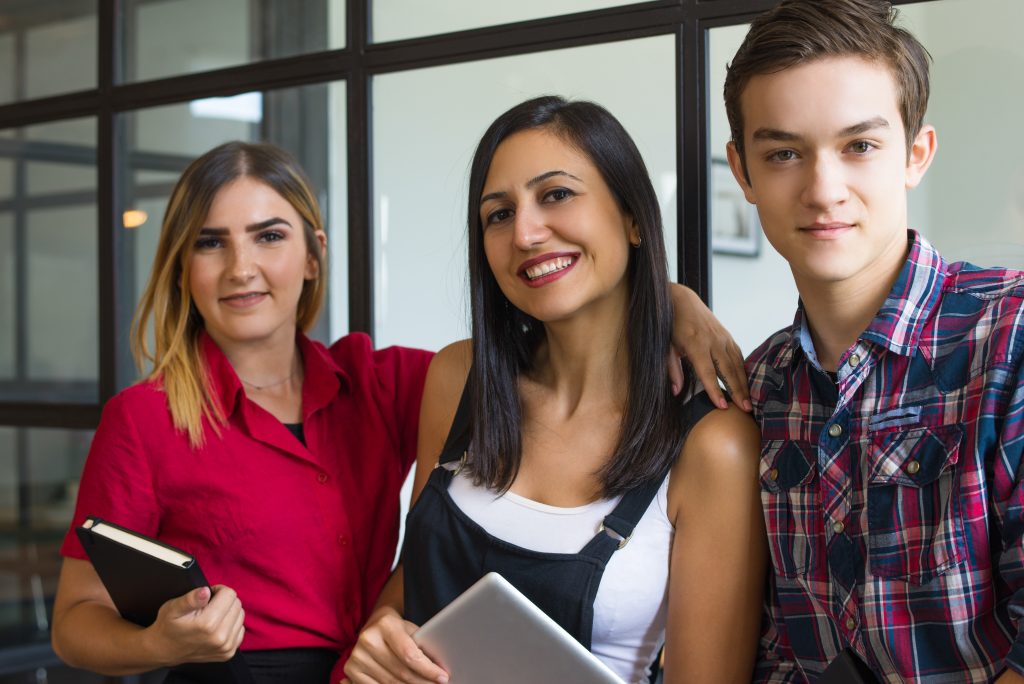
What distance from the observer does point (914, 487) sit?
134 cm

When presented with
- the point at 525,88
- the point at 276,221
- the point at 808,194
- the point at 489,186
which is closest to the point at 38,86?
the point at 276,221

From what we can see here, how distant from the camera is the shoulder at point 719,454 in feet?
5.21

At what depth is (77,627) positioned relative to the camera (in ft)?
6.16

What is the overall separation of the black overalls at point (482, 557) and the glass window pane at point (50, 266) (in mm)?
1418

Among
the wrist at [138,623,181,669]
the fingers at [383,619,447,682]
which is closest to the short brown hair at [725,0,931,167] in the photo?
the fingers at [383,619,447,682]

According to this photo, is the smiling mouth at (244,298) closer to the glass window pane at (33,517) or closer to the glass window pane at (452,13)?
the glass window pane at (452,13)

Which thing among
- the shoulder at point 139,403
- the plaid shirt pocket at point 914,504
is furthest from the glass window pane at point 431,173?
the plaid shirt pocket at point 914,504

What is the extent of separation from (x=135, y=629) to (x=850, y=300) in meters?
1.26

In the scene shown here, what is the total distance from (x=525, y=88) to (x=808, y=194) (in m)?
0.98

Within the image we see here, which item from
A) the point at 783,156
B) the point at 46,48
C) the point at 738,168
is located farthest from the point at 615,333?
the point at 46,48

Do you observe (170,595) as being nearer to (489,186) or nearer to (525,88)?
(489,186)

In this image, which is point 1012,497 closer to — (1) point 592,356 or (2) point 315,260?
(1) point 592,356

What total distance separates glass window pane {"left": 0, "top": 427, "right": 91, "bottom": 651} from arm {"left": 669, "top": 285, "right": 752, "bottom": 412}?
2.07 m

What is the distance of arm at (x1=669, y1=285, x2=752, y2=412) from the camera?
1.63 m
